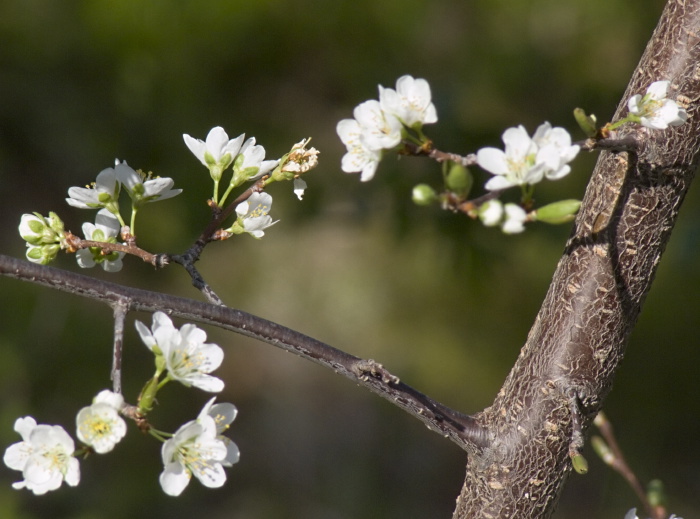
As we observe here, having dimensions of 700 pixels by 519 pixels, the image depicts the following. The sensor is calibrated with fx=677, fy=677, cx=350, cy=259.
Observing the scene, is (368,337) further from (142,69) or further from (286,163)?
(286,163)

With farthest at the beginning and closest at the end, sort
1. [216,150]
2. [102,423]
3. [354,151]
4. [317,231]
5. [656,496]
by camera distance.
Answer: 1. [317,231]
2. [656,496]
3. [216,150]
4. [354,151]
5. [102,423]

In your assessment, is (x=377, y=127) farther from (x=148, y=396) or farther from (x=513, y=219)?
(x=148, y=396)

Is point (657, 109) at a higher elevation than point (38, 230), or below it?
higher

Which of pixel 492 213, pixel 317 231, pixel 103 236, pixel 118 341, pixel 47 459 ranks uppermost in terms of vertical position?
pixel 317 231

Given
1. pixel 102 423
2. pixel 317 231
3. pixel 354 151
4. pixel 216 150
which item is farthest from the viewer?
pixel 317 231

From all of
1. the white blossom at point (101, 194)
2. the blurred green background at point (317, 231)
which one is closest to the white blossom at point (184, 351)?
the white blossom at point (101, 194)

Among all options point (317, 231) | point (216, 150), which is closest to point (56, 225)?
point (216, 150)

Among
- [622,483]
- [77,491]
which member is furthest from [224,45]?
[622,483]
